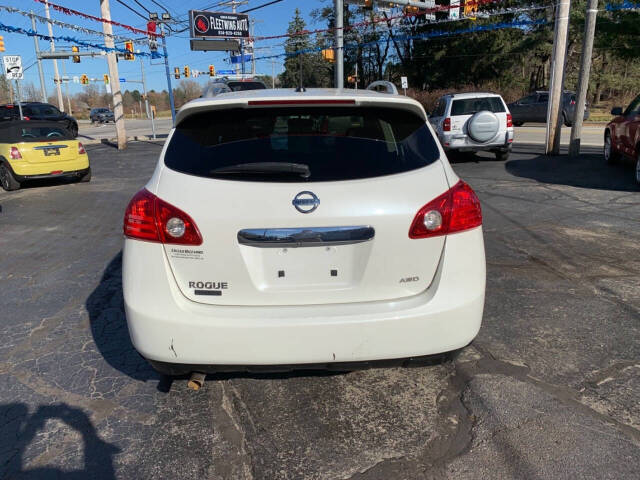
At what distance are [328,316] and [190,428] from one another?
102 cm

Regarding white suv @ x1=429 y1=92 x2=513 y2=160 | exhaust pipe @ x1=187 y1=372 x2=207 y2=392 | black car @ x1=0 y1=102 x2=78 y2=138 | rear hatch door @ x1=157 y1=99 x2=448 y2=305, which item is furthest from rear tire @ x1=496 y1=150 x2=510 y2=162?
black car @ x1=0 y1=102 x2=78 y2=138

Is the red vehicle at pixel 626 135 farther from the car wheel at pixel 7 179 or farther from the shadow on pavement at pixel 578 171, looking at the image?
the car wheel at pixel 7 179

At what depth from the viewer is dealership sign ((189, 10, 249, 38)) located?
3466 cm

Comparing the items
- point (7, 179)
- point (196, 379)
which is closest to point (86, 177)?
point (7, 179)

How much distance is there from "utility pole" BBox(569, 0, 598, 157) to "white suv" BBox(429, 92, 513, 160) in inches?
61.4

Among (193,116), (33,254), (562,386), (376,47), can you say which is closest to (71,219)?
(33,254)

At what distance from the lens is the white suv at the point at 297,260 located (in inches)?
94.8

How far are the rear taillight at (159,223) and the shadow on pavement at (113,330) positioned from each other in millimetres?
1200

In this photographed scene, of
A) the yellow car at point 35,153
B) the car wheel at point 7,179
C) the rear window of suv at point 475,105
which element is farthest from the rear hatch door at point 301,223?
the rear window of suv at point 475,105

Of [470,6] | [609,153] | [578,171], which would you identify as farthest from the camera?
[470,6]

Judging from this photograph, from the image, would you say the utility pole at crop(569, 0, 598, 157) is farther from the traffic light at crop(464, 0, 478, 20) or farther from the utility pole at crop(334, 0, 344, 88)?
the utility pole at crop(334, 0, 344, 88)

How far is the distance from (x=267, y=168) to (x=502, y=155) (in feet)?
41.1

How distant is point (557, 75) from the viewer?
44.3ft

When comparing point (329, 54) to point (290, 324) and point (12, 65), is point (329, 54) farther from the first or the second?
point (290, 324)
